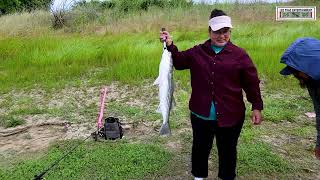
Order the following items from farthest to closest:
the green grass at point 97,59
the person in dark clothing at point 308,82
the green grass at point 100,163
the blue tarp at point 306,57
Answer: the green grass at point 97,59, the green grass at point 100,163, the person in dark clothing at point 308,82, the blue tarp at point 306,57

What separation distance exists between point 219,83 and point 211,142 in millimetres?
596

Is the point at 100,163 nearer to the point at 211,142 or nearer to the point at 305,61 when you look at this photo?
the point at 211,142

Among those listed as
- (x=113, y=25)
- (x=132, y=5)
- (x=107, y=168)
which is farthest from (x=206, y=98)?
(x=132, y=5)

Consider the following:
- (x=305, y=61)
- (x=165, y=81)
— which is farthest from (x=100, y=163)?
(x=305, y=61)

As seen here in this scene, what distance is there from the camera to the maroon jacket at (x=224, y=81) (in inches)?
130

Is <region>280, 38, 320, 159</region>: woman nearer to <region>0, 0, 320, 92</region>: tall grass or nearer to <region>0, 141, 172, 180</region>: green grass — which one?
<region>0, 141, 172, 180</region>: green grass

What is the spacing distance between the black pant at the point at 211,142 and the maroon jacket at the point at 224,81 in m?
0.10

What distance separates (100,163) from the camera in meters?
4.57

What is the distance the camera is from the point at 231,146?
3.57 m

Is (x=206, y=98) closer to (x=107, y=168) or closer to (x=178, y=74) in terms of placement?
(x=107, y=168)

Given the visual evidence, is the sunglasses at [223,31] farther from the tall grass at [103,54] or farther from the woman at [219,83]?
the tall grass at [103,54]

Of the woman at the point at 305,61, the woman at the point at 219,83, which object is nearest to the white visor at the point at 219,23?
the woman at the point at 219,83

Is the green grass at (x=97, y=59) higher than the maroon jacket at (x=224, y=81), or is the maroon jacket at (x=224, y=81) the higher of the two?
the maroon jacket at (x=224, y=81)

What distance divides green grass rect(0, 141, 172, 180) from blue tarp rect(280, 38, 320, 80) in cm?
203
